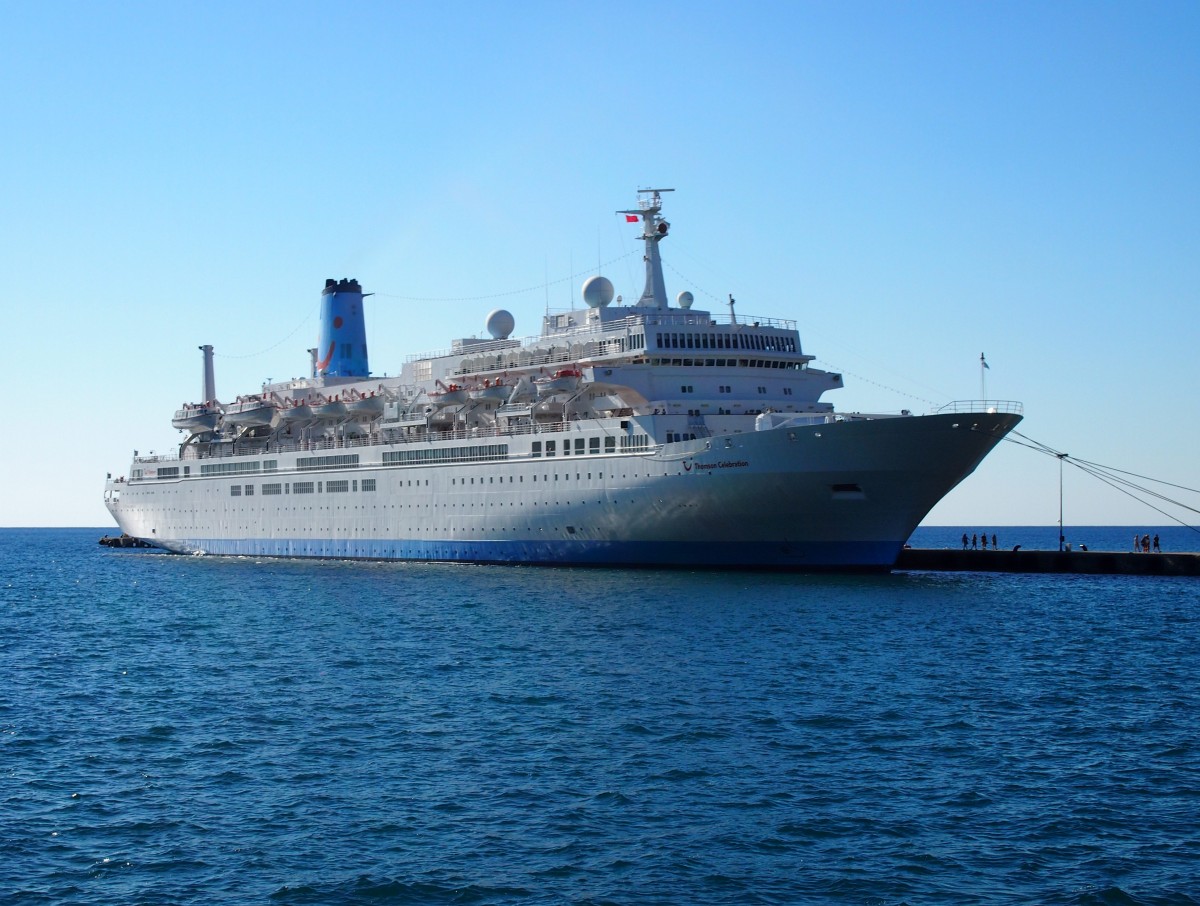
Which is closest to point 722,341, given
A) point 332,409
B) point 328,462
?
point 328,462

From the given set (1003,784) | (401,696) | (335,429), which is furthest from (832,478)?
(335,429)

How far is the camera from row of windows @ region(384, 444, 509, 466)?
56.2 meters

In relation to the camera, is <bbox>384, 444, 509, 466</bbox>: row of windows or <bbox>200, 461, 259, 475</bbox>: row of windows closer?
<bbox>384, 444, 509, 466</bbox>: row of windows

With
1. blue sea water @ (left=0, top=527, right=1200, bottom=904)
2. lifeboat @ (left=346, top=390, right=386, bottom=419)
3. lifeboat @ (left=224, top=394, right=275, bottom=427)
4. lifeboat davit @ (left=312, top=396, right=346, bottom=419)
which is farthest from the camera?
lifeboat @ (left=224, top=394, right=275, bottom=427)

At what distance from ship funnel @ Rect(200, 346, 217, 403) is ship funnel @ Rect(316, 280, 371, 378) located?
35.5ft

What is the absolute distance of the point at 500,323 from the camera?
65.0 meters

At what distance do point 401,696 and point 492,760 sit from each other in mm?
5937

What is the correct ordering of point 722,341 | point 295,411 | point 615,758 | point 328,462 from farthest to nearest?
point 295,411, point 328,462, point 722,341, point 615,758

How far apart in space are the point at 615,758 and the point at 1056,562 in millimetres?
39045

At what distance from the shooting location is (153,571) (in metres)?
69.4

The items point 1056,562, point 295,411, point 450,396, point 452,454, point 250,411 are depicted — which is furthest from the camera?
point 250,411

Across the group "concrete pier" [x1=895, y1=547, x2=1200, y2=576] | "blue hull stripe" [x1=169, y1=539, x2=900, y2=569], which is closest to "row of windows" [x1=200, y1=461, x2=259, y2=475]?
"blue hull stripe" [x1=169, y1=539, x2=900, y2=569]

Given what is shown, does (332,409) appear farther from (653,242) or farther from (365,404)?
(653,242)

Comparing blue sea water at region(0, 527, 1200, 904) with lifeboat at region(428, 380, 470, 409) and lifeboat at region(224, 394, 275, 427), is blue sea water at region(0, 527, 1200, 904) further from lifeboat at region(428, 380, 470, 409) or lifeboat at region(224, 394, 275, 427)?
lifeboat at region(224, 394, 275, 427)
